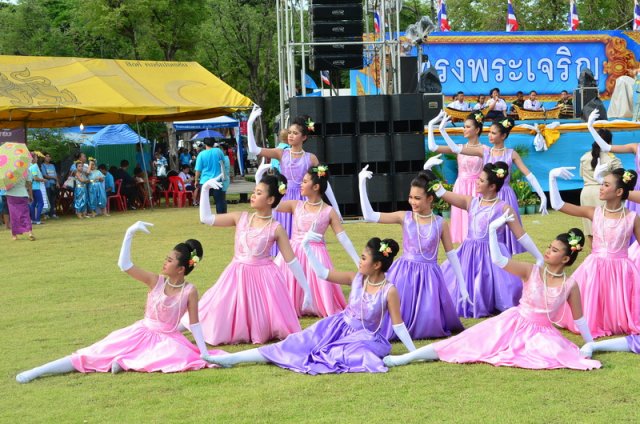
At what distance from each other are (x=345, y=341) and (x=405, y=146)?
908cm

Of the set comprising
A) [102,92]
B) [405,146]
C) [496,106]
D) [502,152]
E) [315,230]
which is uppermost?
[102,92]

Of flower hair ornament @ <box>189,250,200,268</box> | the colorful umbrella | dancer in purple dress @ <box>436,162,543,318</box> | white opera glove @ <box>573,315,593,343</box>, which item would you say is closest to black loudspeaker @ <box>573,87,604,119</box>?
the colorful umbrella

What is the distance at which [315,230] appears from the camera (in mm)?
8680

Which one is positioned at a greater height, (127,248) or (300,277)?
(127,248)

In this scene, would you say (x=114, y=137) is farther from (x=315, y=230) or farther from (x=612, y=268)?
(x=612, y=268)

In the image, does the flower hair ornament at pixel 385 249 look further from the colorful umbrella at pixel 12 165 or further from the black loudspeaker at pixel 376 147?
the colorful umbrella at pixel 12 165

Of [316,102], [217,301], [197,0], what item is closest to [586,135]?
[316,102]

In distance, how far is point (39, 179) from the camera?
19.4m

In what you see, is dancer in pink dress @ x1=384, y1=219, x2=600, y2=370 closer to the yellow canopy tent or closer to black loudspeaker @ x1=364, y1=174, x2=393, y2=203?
black loudspeaker @ x1=364, y1=174, x2=393, y2=203

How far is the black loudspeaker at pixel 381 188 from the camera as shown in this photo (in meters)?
15.6

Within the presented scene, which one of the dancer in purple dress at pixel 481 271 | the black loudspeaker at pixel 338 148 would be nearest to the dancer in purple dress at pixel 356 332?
the dancer in purple dress at pixel 481 271

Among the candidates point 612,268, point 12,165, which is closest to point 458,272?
point 612,268

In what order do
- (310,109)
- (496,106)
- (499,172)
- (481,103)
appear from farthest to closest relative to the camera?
(481,103) → (496,106) → (310,109) → (499,172)

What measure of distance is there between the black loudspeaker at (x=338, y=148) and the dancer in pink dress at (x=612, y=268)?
7.83 metres
